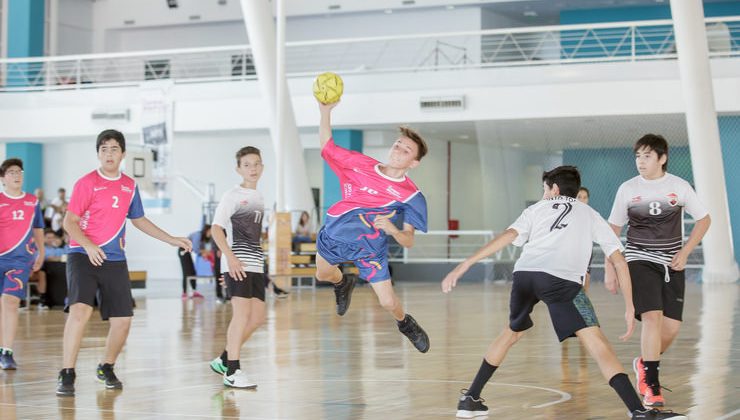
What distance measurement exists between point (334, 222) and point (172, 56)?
28.0m

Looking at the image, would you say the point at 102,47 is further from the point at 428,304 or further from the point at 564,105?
the point at 428,304

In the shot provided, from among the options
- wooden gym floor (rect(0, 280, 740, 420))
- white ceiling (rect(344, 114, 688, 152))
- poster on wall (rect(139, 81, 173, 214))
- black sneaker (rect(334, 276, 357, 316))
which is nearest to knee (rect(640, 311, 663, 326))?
wooden gym floor (rect(0, 280, 740, 420))

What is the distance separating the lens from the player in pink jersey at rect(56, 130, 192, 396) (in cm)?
709

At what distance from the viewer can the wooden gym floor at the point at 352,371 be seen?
6258mm

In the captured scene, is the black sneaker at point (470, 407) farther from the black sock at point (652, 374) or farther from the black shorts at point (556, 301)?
the black sock at point (652, 374)

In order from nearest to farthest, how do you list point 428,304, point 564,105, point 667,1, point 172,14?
point 428,304 → point 564,105 → point 667,1 → point 172,14

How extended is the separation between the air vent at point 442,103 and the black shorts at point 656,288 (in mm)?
18942

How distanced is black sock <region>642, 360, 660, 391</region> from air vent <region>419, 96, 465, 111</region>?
63.5ft

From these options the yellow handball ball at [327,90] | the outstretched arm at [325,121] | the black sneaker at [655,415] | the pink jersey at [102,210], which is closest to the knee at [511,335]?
the black sneaker at [655,415]

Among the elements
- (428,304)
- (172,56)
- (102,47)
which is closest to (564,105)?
(428,304)

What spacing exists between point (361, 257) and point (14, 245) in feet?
11.2

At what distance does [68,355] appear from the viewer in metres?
7.04

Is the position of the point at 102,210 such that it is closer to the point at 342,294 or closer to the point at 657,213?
the point at 342,294

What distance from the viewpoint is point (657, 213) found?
6668mm
